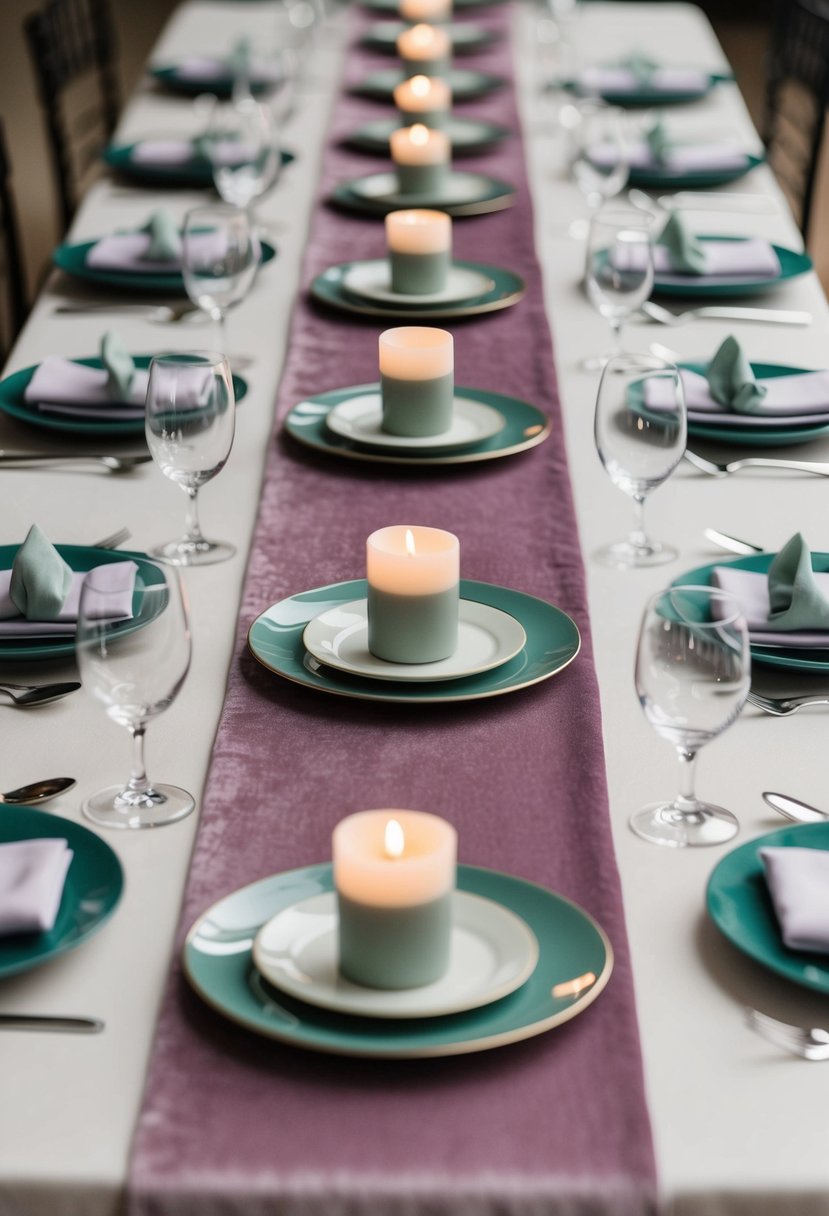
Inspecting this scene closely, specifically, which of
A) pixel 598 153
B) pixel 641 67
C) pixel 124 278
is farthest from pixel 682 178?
pixel 124 278

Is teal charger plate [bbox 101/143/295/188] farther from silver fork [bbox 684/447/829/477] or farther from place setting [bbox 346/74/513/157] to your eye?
silver fork [bbox 684/447/829/477]

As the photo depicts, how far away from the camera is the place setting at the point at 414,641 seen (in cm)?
123

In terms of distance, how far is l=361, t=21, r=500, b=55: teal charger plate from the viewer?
11.8ft

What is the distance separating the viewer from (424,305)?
2121 mm

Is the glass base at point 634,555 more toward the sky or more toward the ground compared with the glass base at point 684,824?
more toward the ground

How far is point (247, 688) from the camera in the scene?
1.28 meters

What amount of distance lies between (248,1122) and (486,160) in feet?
7.60

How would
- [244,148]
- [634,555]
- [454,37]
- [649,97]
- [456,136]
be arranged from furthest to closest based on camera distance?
[454,37] < [649,97] < [456,136] < [244,148] < [634,555]

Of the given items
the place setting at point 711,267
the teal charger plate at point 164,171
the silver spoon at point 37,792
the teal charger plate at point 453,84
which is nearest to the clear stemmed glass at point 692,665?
the silver spoon at point 37,792

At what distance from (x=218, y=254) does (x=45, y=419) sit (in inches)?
12.0

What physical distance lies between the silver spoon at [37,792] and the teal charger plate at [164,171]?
1.77m

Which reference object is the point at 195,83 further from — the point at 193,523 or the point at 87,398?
the point at 193,523

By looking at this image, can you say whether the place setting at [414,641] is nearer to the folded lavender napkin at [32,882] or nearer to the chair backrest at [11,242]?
the folded lavender napkin at [32,882]

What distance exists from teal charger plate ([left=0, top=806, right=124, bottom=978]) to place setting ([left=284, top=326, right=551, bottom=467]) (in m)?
0.72
